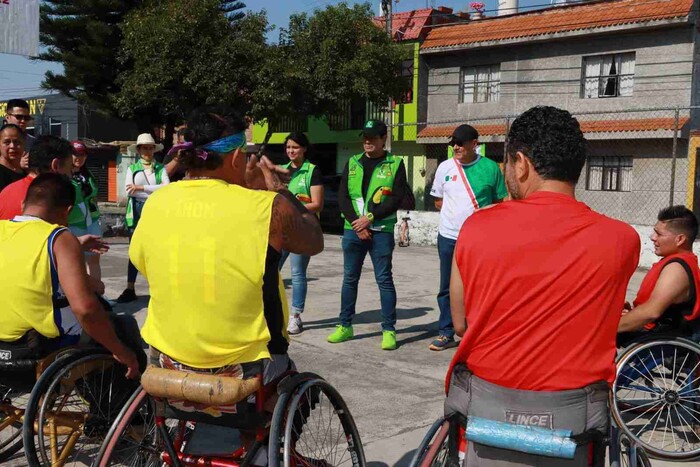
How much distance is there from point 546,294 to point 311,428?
1587mm

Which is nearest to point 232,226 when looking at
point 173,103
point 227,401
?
point 227,401

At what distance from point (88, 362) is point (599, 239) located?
2.38 meters

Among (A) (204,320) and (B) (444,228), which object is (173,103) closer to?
(B) (444,228)

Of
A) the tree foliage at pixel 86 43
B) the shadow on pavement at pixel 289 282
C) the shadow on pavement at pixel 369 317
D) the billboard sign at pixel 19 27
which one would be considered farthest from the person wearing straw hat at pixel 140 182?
the tree foliage at pixel 86 43

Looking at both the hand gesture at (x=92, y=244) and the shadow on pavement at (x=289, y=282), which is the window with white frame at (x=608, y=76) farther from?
the hand gesture at (x=92, y=244)

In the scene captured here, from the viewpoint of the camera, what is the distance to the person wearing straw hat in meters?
7.74

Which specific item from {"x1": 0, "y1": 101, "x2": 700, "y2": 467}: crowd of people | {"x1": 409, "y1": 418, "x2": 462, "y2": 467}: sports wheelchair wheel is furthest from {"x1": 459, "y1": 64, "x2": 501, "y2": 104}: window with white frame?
{"x1": 409, "y1": 418, "x2": 462, "y2": 467}: sports wheelchair wheel

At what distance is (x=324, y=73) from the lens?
74.9 ft

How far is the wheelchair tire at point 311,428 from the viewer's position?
2.55 m

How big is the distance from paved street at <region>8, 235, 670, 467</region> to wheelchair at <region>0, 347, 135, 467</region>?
54.2 inches

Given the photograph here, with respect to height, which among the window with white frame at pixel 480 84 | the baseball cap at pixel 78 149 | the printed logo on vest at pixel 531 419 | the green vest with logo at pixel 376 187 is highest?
the window with white frame at pixel 480 84

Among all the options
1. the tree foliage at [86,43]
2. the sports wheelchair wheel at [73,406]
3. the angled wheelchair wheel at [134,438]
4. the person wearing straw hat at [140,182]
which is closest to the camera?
the angled wheelchair wheel at [134,438]

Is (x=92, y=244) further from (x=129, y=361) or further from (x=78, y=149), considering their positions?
(x=78, y=149)

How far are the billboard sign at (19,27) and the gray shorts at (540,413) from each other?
6.91m
